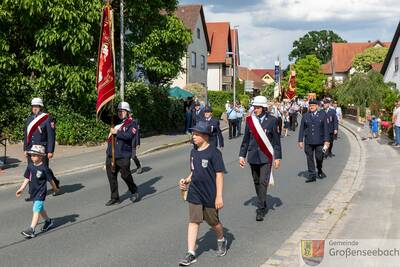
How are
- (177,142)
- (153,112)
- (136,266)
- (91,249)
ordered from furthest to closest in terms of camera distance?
(153,112) → (177,142) → (91,249) → (136,266)

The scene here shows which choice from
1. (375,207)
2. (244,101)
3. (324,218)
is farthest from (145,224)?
(244,101)

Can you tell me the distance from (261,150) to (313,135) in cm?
373

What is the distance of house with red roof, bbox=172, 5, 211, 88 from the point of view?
4753 centimetres

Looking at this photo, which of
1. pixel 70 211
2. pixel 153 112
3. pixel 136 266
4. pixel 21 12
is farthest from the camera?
pixel 153 112

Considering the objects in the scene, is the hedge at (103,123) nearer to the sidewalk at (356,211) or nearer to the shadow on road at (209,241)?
the sidewalk at (356,211)

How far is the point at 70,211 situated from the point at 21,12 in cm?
1092

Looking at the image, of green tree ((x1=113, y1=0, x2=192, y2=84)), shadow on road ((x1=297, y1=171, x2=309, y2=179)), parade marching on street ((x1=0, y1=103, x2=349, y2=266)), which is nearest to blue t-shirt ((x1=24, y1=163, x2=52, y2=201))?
parade marching on street ((x1=0, y1=103, x2=349, y2=266))

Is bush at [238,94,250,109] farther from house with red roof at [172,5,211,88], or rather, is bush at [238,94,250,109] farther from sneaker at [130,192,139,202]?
sneaker at [130,192,139,202]

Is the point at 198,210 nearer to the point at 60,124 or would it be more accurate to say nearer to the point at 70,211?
the point at 70,211

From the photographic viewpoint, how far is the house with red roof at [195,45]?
47.5 m

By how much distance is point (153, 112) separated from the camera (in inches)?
966

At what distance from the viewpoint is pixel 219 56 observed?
6119 cm

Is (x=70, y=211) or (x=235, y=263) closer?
(x=235, y=263)

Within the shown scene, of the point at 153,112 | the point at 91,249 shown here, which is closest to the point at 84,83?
the point at 153,112
